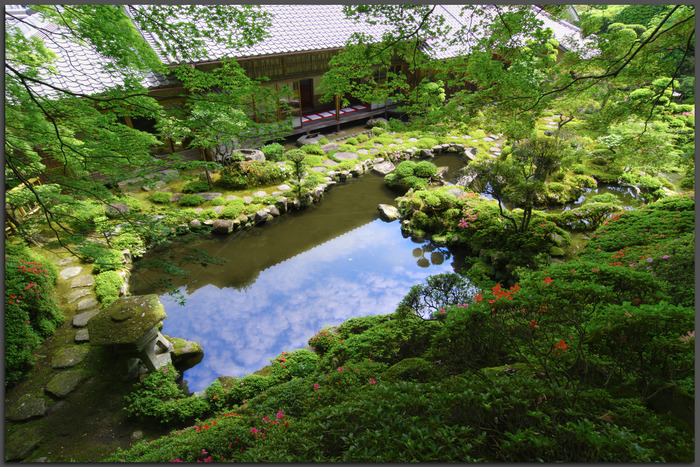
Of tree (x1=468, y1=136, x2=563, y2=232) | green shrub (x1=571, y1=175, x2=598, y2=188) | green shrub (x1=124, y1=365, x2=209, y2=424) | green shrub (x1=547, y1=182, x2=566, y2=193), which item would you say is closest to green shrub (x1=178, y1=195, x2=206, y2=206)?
green shrub (x1=124, y1=365, x2=209, y2=424)

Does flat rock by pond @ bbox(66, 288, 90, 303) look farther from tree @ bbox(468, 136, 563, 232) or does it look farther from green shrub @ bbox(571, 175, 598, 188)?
green shrub @ bbox(571, 175, 598, 188)

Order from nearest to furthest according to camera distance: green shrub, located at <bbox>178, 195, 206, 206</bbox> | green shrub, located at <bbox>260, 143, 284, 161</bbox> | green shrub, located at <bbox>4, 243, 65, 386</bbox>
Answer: green shrub, located at <bbox>4, 243, 65, 386</bbox> → green shrub, located at <bbox>178, 195, 206, 206</bbox> → green shrub, located at <bbox>260, 143, 284, 161</bbox>

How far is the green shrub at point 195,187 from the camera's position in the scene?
35.8 feet

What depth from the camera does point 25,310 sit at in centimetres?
561

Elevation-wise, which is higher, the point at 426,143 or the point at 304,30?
the point at 304,30

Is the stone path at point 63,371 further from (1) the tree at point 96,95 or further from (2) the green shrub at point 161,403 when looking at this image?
(1) the tree at point 96,95

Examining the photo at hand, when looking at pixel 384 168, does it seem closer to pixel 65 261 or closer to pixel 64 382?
pixel 65 261

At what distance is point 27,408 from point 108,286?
2.66 metres

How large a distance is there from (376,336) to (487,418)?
3005 mm

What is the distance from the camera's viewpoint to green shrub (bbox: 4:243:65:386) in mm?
5062

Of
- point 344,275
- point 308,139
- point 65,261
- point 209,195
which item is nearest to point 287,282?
point 344,275

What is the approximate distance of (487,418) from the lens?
2555 mm

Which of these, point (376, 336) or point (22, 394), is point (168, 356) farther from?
point (376, 336)

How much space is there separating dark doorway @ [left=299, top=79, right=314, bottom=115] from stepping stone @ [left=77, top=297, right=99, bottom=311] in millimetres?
12796
